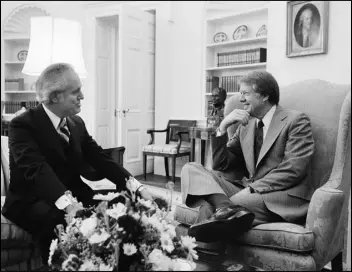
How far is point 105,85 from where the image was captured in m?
6.51

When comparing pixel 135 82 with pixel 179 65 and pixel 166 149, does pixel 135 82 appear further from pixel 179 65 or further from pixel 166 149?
pixel 166 149

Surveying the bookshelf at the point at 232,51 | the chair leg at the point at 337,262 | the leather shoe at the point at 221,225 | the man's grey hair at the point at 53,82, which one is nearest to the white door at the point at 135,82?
the bookshelf at the point at 232,51

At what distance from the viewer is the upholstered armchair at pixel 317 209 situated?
181 centimetres

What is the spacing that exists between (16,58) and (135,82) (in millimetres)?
2337

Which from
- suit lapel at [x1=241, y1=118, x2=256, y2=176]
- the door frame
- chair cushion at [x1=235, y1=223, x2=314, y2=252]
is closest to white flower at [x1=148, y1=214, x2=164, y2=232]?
chair cushion at [x1=235, y1=223, x2=314, y2=252]

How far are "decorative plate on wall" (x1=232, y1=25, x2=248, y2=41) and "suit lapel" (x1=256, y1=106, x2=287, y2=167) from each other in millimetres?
3301

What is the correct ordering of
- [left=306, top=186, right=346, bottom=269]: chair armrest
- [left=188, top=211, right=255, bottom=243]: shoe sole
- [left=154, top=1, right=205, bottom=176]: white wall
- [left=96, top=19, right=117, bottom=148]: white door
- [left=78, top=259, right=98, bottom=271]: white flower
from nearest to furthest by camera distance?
1. [left=78, top=259, right=98, bottom=271]: white flower
2. [left=188, top=211, right=255, bottom=243]: shoe sole
3. [left=306, top=186, right=346, bottom=269]: chair armrest
4. [left=154, top=1, right=205, bottom=176]: white wall
5. [left=96, top=19, right=117, bottom=148]: white door

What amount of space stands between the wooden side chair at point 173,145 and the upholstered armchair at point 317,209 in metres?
2.46

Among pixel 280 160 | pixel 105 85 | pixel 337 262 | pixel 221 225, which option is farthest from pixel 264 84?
pixel 105 85

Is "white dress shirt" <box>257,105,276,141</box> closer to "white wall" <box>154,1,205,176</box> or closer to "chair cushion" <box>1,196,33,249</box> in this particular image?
"chair cushion" <box>1,196,33,249</box>

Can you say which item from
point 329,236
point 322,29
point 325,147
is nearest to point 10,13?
point 322,29

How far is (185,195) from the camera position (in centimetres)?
217

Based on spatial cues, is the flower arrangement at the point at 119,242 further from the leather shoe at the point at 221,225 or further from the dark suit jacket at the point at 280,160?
the dark suit jacket at the point at 280,160

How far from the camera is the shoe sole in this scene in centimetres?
170
